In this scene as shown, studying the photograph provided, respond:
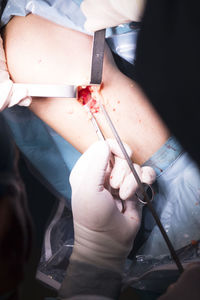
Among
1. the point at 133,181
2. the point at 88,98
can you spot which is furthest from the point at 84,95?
the point at 133,181

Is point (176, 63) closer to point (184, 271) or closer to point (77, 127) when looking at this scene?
point (77, 127)

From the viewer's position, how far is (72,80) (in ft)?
3.27

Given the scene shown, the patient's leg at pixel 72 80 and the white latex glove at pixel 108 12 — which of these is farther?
the patient's leg at pixel 72 80

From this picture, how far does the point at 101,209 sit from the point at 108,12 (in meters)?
0.74

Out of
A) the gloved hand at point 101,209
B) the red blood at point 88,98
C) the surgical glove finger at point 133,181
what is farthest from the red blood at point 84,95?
the surgical glove finger at point 133,181

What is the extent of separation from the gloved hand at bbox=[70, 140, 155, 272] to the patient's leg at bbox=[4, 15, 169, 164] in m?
0.12

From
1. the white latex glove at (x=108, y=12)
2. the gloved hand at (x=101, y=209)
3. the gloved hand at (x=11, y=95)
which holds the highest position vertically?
the white latex glove at (x=108, y=12)

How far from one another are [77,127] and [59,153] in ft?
1.22

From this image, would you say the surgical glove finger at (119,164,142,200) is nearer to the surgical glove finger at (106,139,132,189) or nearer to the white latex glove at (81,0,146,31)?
the surgical glove finger at (106,139,132,189)

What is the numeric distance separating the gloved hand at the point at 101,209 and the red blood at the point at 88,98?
0.16 metres

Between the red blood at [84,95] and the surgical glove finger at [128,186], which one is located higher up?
the red blood at [84,95]

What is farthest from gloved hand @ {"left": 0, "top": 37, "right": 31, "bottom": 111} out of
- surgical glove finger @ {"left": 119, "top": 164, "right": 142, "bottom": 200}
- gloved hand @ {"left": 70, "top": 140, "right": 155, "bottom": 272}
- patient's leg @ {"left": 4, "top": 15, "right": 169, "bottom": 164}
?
surgical glove finger @ {"left": 119, "top": 164, "right": 142, "bottom": 200}

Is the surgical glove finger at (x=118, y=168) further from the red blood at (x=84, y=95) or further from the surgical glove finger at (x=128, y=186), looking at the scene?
the red blood at (x=84, y=95)

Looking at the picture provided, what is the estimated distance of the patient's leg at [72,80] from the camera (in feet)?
3.24
